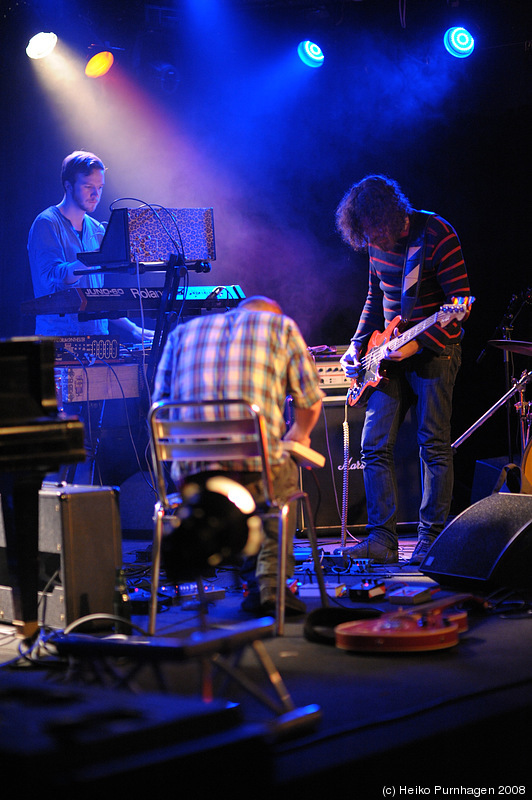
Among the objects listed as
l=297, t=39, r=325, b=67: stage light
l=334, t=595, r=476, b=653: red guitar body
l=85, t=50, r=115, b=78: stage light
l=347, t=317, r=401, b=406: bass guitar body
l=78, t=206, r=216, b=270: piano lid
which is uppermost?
l=297, t=39, r=325, b=67: stage light

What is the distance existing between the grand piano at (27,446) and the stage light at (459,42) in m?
5.04

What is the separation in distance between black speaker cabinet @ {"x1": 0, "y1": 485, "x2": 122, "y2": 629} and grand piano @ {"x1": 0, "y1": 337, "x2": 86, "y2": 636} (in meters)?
0.18

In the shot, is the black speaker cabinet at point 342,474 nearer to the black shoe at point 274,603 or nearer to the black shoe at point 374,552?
the black shoe at point 374,552

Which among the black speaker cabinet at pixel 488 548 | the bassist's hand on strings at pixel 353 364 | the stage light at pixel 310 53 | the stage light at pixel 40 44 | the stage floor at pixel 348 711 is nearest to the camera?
the stage floor at pixel 348 711

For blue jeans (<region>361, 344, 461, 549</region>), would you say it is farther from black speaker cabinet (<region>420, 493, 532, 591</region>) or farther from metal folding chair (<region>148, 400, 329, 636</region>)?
metal folding chair (<region>148, 400, 329, 636</region>)

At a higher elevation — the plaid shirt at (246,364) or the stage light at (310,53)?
the stage light at (310,53)

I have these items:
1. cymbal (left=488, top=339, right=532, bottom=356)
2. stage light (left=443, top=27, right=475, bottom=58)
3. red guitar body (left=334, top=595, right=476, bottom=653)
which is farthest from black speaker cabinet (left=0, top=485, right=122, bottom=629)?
stage light (left=443, top=27, right=475, bottom=58)

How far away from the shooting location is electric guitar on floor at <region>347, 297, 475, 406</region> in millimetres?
4988

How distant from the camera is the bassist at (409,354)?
5172mm

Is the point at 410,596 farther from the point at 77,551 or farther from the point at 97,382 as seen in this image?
the point at 97,382

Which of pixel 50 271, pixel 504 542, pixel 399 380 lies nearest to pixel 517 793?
pixel 504 542

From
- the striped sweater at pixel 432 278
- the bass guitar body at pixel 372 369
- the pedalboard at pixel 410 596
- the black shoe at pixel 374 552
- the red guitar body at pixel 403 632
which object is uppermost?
the striped sweater at pixel 432 278

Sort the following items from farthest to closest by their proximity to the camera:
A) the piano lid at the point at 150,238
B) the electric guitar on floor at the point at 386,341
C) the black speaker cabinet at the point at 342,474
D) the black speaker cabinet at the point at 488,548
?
the black speaker cabinet at the point at 342,474 < the piano lid at the point at 150,238 < the electric guitar on floor at the point at 386,341 < the black speaker cabinet at the point at 488,548

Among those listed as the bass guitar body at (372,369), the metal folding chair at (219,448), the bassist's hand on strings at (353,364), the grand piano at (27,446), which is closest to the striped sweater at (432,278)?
the bass guitar body at (372,369)
